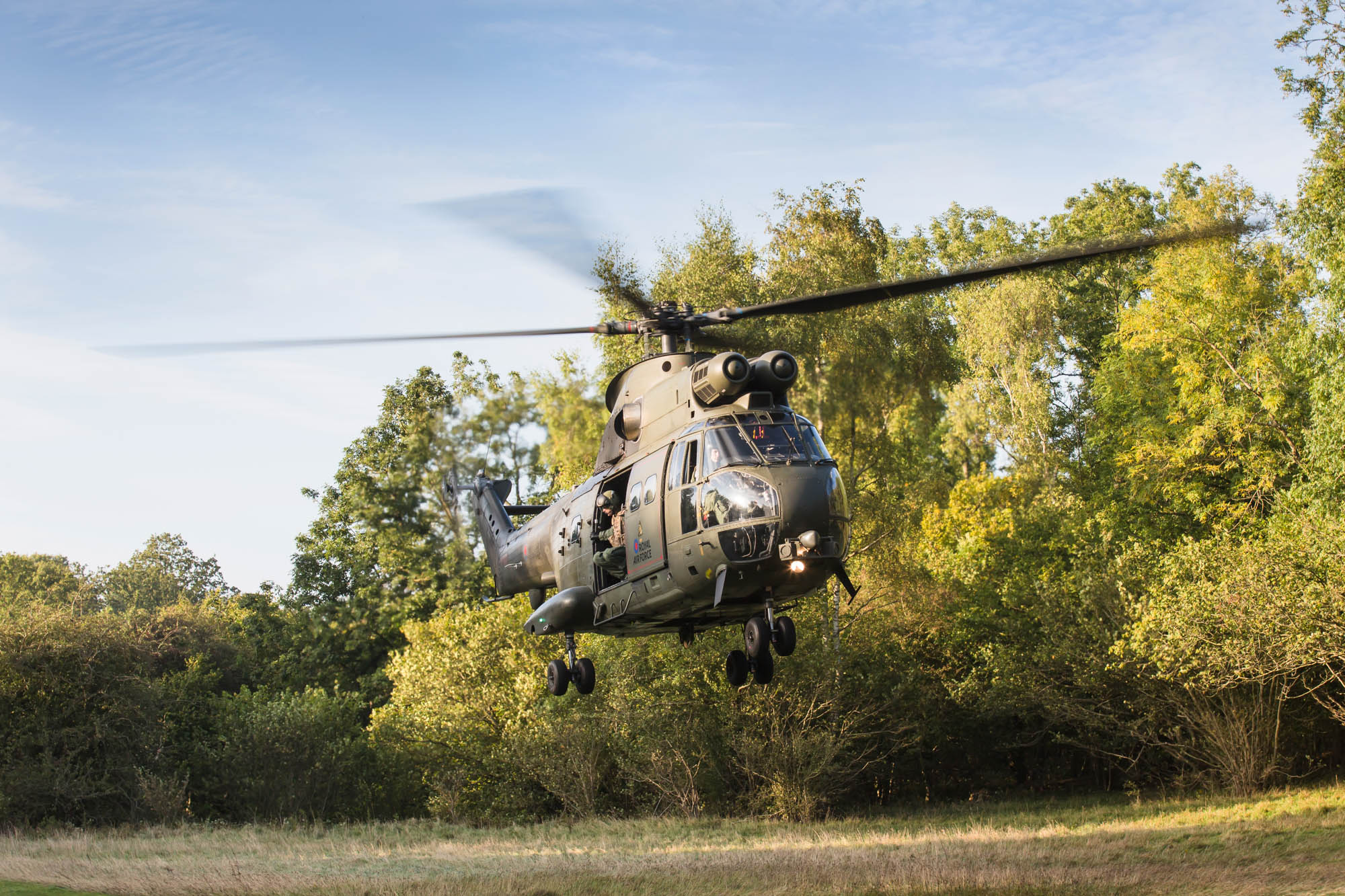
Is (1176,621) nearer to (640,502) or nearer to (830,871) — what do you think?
(830,871)

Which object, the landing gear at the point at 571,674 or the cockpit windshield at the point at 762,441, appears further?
the landing gear at the point at 571,674

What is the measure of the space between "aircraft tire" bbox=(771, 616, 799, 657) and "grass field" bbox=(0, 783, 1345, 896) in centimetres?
826

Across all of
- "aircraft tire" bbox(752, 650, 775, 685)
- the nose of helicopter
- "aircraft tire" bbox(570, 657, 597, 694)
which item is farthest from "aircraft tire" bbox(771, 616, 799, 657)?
"aircraft tire" bbox(570, 657, 597, 694)

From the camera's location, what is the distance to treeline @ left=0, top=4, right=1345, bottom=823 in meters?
25.9

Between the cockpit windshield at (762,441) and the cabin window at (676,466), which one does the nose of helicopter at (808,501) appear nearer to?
the cockpit windshield at (762,441)

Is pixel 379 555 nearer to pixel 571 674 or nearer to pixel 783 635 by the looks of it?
pixel 571 674

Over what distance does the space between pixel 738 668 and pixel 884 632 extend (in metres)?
16.6

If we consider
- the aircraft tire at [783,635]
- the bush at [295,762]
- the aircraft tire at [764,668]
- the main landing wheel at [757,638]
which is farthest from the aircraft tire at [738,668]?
the bush at [295,762]

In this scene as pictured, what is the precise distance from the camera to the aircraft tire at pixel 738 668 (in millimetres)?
14656

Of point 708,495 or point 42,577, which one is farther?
point 42,577

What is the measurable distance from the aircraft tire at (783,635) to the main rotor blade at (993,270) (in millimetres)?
3848


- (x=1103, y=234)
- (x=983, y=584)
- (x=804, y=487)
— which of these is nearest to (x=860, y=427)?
(x=983, y=584)

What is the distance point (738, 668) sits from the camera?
14867 mm

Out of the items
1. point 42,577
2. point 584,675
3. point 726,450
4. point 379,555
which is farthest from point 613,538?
point 42,577
